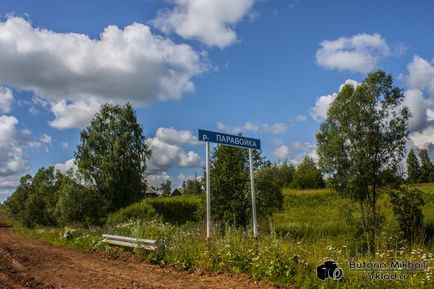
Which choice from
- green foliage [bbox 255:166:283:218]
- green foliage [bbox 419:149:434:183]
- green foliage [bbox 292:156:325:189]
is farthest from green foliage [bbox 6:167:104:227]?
green foliage [bbox 419:149:434:183]

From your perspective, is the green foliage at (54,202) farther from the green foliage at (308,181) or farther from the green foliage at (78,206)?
the green foliage at (308,181)

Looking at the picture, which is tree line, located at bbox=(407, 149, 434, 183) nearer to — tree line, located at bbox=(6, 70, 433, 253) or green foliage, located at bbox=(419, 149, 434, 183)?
green foliage, located at bbox=(419, 149, 434, 183)

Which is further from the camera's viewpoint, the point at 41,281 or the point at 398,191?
the point at 398,191

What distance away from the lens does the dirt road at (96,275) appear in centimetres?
910

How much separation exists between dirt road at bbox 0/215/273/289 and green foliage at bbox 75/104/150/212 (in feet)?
88.3

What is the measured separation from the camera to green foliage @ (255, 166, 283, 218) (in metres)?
28.4

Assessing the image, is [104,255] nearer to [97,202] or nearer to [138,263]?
[138,263]

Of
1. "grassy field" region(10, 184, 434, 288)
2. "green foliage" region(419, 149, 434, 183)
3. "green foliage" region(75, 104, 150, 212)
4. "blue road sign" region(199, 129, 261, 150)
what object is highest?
"green foliage" region(419, 149, 434, 183)

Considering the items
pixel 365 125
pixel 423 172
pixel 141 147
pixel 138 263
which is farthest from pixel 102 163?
pixel 423 172

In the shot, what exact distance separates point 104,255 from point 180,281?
18.1 feet

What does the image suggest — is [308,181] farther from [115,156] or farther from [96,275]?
[96,275]

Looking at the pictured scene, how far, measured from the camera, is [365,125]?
22.8 metres

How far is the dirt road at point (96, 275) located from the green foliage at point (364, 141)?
44.9 ft

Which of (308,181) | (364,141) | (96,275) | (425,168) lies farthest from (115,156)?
(425,168)
